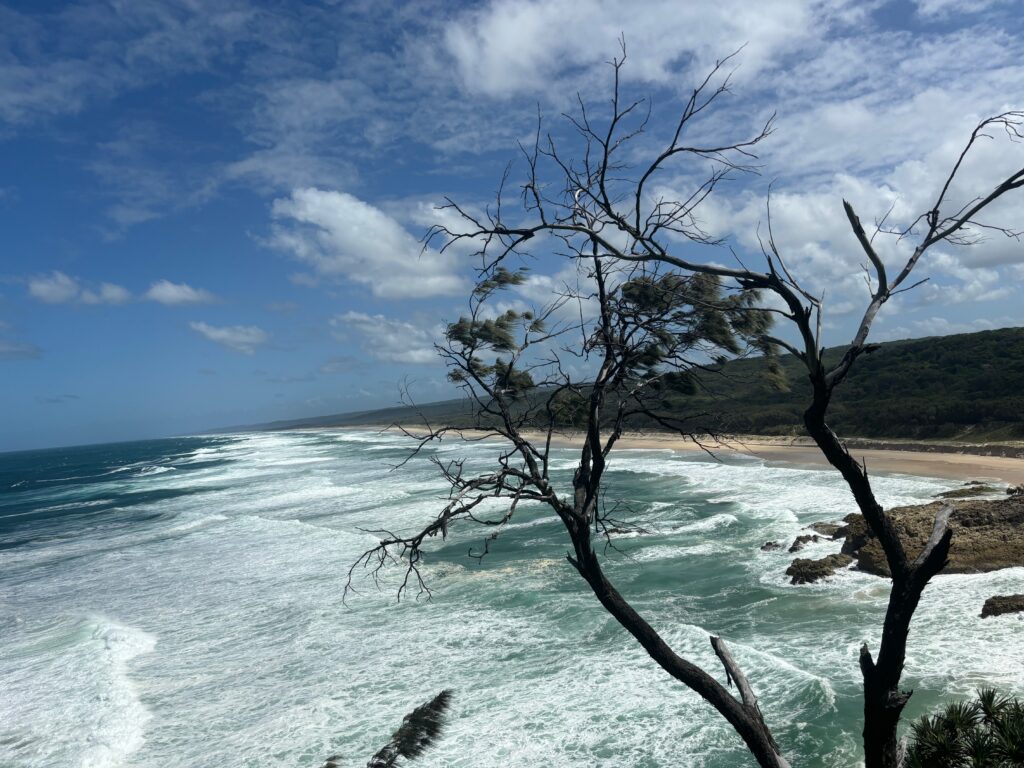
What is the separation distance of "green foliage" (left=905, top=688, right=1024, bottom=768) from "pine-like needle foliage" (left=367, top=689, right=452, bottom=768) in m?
5.44

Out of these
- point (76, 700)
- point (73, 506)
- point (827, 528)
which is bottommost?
point (76, 700)

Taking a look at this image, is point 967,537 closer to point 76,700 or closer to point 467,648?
point 467,648

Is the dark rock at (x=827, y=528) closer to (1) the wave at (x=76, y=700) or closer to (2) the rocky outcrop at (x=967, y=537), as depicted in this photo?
(2) the rocky outcrop at (x=967, y=537)

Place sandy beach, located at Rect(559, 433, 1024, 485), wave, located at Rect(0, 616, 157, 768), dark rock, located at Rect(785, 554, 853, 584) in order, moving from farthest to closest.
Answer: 1. sandy beach, located at Rect(559, 433, 1024, 485)
2. dark rock, located at Rect(785, 554, 853, 584)
3. wave, located at Rect(0, 616, 157, 768)

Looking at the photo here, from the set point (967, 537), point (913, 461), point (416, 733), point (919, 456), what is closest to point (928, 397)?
point (919, 456)

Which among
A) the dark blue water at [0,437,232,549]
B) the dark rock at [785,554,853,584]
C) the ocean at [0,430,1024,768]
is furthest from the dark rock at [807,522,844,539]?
the dark blue water at [0,437,232,549]

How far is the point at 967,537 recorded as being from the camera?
14.3 m

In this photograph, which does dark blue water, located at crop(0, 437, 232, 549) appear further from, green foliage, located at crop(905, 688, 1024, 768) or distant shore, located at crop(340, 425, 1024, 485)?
green foliage, located at crop(905, 688, 1024, 768)

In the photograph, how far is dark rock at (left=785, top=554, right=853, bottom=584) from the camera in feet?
46.5

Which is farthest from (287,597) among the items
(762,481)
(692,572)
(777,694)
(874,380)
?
(874,380)

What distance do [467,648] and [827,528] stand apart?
1000 cm

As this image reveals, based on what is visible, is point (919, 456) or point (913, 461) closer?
point (913, 461)

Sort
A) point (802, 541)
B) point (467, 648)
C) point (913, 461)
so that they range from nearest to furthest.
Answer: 1. point (467, 648)
2. point (802, 541)
3. point (913, 461)

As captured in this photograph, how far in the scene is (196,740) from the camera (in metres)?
9.94
